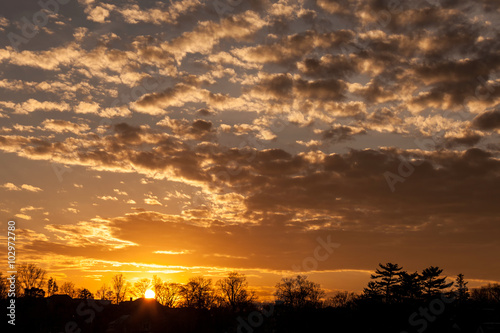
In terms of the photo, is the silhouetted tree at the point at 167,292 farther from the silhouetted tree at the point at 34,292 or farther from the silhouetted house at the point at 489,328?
the silhouetted house at the point at 489,328

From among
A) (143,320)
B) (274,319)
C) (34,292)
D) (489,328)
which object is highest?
(274,319)

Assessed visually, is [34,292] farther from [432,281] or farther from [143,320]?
[432,281]

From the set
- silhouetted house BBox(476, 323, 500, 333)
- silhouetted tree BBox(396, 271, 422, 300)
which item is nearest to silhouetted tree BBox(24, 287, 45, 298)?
silhouetted tree BBox(396, 271, 422, 300)

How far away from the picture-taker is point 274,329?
48875 mm

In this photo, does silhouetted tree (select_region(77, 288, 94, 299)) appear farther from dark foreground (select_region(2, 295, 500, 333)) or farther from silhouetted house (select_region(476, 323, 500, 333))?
silhouetted house (select_region(476, 323, 500, 333))

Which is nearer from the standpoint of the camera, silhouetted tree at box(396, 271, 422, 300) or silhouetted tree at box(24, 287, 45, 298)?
silhouetted tree at box(396, 271, 422, 300)

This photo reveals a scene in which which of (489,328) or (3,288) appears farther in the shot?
(3,288)

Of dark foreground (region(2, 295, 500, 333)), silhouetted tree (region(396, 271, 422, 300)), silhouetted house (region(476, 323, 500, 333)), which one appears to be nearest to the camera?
silhouetted house (region(476, 323, 500, 333))

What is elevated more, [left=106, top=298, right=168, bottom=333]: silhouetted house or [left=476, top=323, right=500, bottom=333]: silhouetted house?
[left=476, top=323, right=500, bottom=333]: silhouetted house

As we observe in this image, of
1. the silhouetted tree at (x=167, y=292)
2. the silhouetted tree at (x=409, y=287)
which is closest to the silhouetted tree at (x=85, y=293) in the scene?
the silhouetted tree at (x=167, y=292)

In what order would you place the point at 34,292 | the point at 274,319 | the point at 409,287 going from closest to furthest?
the point at 274,319 → the point at 409,287 → the point at 34,292

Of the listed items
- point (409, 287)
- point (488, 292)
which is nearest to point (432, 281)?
point (409, 287)

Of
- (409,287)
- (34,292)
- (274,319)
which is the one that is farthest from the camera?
(34,292)

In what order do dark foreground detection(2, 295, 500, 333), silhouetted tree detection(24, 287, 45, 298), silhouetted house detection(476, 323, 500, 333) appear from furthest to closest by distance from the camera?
silhouetted tree detection(24, 287, 45, 298)
dark foreground detection(2, 295, 500, 333)
silhouetted house detection(476, 323, 500, 333)
